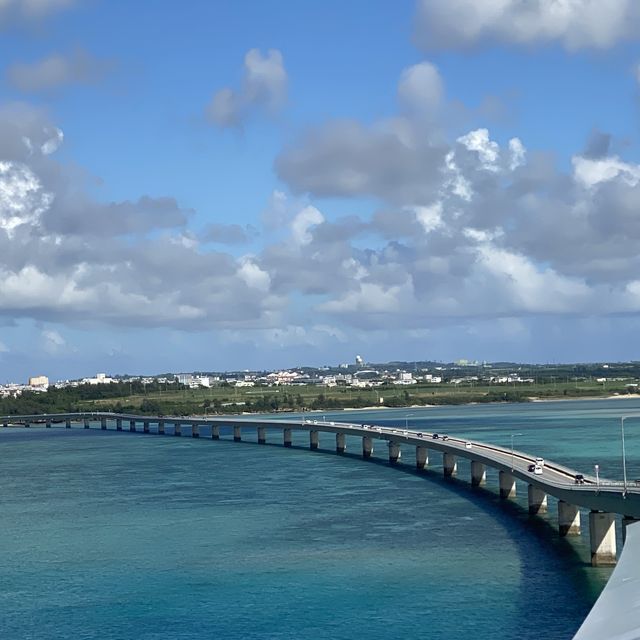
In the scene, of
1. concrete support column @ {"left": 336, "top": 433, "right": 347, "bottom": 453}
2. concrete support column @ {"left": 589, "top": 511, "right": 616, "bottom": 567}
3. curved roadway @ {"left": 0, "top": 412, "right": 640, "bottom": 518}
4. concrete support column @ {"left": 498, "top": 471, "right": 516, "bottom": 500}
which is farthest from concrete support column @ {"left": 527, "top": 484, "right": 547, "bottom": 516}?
concrete support column @ {"left": 336, "top": 433, "right": 347, "bottom": 453}

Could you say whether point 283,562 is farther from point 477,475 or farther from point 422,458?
point 422,458

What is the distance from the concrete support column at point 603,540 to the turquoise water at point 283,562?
146cm

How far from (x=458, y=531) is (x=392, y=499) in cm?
2051

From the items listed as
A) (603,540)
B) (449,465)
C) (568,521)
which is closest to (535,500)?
(568,521)

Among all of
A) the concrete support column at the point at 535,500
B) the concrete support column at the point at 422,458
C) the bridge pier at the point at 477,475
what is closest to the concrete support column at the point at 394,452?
the concrete support column at the point at 422,458

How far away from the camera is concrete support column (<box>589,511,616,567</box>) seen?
60.1 metres

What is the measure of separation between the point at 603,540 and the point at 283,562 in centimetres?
1963

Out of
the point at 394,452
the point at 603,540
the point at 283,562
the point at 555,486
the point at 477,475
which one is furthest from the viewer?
the point at 394,452

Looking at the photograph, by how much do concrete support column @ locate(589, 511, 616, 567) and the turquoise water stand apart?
146cm

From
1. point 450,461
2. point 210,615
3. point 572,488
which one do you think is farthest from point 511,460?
point 210,615

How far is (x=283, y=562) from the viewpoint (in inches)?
2562

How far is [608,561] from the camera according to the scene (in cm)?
6022

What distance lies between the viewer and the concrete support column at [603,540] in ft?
197

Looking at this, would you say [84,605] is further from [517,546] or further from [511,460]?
[511,460]
